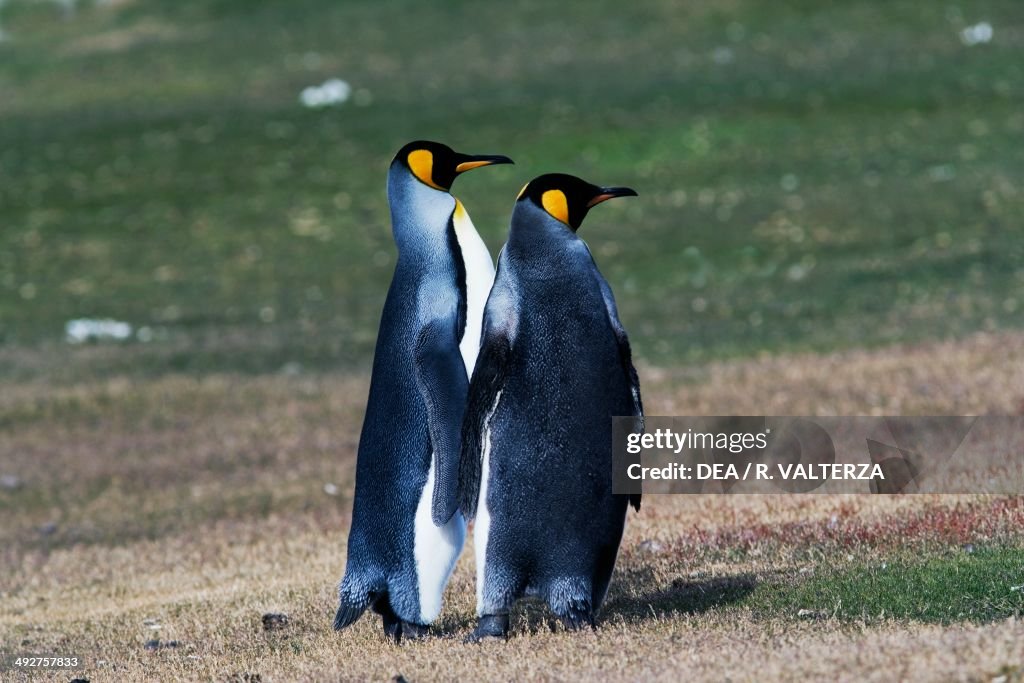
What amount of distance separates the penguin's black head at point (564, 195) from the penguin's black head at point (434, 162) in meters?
0.49

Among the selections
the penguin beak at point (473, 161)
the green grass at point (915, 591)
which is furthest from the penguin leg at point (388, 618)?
the penguin beak at point (473, 161)

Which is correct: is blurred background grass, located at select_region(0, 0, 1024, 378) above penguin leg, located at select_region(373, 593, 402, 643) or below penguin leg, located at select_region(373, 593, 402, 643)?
below

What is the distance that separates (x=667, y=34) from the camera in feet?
151

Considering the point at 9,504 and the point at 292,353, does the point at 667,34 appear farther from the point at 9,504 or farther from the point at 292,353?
the point at 9,504

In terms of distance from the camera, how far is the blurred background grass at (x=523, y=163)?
24.8 meters

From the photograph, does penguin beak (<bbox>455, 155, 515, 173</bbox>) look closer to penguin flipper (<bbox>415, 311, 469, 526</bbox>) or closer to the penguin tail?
penguin flipper (<bbox>415, 311, 469, 526</bbox>)

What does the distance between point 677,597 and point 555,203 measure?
7.92 ft

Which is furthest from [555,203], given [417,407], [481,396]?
[417,407]

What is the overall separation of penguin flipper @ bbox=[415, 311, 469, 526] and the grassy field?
0.86 m

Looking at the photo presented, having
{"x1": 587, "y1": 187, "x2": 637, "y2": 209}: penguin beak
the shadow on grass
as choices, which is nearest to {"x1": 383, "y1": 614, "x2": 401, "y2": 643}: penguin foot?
the shadow on grass

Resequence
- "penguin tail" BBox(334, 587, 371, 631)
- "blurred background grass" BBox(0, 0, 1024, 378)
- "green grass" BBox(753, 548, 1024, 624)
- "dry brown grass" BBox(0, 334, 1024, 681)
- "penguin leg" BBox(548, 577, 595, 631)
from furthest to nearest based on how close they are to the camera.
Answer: "blurred background grass" BBox(0, 0, 1024, 378) → "penguin tail" BBox(334, 587, 371, 631) → "penguin leg" BBox(548, 577, 595, 631) → "green grass" BBox(753, 548, 1024, 624) → "dry brown grass" BBox(0, 334, 1024, 681)

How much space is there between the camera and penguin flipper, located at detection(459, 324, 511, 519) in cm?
841

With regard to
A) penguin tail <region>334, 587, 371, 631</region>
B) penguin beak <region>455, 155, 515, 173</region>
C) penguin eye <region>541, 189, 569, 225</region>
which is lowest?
penguin tail <region>334, 587, 371, 631</region>

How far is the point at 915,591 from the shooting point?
27.4ft
